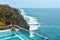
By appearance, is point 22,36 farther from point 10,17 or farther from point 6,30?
point 10,17

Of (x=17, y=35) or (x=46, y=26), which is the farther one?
(x=46, y=26)

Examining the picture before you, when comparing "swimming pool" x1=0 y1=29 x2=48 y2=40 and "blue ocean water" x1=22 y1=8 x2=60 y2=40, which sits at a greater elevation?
"swimming pool" x1=0 y1=29 x2=48 y2=40

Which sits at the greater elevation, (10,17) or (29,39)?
(10,17)

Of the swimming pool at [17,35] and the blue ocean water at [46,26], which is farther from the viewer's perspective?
the blue ocean water at [46,26]

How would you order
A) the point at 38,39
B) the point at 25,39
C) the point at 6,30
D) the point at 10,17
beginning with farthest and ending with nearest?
the point at 10,17 → the point at 6,30 → the point at 25,39 → the point at 38,39

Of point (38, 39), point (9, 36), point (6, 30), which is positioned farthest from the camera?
point (6, 30)

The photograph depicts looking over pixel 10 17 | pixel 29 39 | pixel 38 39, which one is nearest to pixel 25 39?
pixel 29 39

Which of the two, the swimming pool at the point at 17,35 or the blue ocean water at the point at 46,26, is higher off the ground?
the swimming pool at the point at 17,35

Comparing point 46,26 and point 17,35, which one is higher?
point 17,35

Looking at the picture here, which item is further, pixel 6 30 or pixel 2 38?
pixel 6 30

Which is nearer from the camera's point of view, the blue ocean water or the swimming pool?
the swimming pool

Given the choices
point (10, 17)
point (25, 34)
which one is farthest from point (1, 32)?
point (10, 17)
